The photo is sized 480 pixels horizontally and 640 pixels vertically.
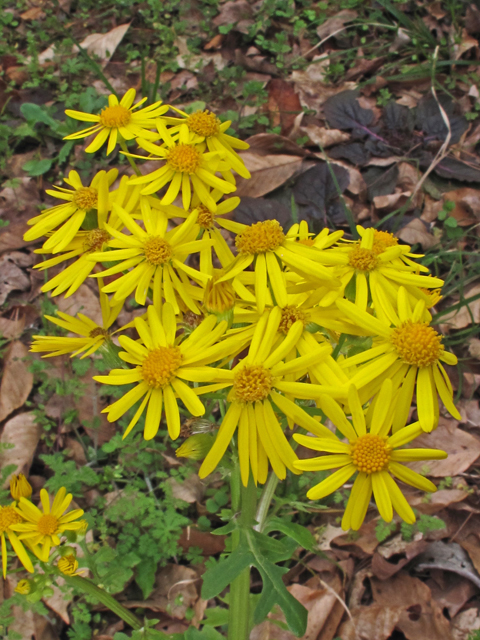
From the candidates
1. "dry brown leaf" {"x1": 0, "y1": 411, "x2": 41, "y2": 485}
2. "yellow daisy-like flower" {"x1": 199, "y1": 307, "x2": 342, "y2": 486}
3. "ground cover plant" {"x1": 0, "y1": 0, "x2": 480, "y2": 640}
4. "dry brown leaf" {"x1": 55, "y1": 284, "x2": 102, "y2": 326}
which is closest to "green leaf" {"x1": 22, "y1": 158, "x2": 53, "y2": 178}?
"ground cover plant" {"x1": 0, "y1": 0, "x2": 480, "y2": 640}

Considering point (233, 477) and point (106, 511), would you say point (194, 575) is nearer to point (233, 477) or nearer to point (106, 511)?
point (106, 511)

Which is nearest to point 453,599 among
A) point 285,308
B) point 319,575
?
point 319,575

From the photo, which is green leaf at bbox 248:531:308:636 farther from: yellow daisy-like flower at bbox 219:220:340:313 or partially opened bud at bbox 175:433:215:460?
yellow daisy-like flower at bbox 219:220:340:313

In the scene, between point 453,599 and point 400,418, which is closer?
point 400,418

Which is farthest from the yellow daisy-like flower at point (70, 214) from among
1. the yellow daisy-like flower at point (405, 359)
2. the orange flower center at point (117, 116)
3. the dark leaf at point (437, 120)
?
the dark leaf at point (437, 120)

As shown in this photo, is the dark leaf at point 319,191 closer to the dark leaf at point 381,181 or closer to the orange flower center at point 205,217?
the dark leaf at point 381,181

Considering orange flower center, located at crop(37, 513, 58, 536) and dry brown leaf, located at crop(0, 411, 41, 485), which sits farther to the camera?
dry brown leaf, located at crop(0, 411, 41, 485)
